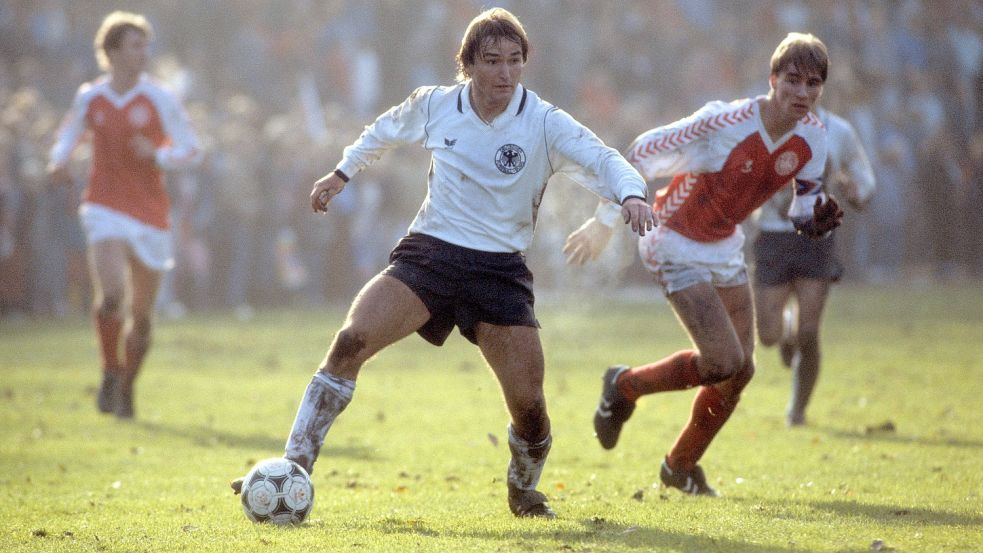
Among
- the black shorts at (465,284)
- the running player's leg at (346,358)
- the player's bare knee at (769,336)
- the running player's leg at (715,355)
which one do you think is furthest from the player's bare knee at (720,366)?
the player's bare knee at (769,336)

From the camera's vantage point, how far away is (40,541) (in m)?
6.84

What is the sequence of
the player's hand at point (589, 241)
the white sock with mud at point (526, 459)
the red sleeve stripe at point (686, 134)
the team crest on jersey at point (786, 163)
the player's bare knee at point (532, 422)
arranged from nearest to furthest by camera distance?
the player's bare knee at point (532, 422), the white sock with mud at point (526, 459), the player's hand at point (589, 241), the red sleeve stripe at point (686, 134), the team crest on jersey at point (786, 163)

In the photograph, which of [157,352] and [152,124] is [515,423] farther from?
[157,352]

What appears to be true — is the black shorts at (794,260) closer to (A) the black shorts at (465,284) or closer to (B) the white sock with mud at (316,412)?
(A) the black shorts at (465,284)

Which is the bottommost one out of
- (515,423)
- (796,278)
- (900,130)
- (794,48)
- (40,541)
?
(40,541)

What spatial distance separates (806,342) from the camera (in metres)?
11.3

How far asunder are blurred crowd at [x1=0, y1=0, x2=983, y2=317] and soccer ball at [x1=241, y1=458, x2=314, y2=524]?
1053 cm

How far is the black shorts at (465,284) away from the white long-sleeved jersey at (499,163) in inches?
2.6

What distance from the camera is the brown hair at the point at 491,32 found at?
6.98 m

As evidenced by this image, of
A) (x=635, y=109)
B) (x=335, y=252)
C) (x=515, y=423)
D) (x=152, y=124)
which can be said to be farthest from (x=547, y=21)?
(x=515, y=423)

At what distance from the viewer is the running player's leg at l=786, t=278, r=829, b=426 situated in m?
11.3

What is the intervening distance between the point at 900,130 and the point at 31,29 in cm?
1530

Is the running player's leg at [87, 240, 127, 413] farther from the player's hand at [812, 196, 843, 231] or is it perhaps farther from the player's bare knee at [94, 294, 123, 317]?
the player's hand at [812, 196, 843, 231]

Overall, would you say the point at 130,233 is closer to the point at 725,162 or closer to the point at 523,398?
the point at 725,162
